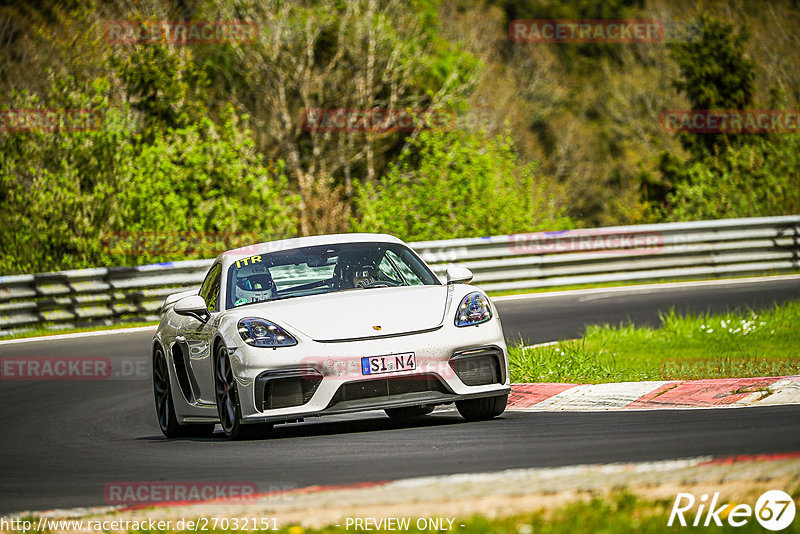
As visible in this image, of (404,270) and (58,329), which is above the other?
(404,270)

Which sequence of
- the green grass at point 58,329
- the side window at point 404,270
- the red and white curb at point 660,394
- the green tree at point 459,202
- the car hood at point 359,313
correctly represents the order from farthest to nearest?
the green tree at point 459,202
the green grass at point 58,329
the side window at point 404,270
the red and white curb at point 660,394
the car hood at point 359,313

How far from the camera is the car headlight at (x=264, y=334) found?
840 cm

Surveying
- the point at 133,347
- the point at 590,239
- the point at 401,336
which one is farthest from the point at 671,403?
the point at 590,239

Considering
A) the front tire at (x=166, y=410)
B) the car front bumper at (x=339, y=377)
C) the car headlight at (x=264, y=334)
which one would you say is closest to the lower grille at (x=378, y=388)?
the car front bumper at (x=339, y=377)

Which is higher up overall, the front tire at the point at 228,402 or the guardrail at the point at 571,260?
the front tire at the point at 228,402

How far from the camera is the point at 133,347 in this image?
17.1 meters

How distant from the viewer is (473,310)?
28.9 feet

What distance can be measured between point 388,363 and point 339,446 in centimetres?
64

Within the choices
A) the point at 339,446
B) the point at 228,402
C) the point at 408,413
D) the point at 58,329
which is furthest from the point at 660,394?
the point at 58,329

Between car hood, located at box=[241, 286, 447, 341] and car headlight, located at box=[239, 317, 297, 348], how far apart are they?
0.18 feet

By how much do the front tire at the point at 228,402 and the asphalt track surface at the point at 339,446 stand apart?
133 mm

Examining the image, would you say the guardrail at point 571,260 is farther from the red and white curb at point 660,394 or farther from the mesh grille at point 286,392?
the mesh grille at point 286,392

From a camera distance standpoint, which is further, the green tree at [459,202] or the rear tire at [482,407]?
the green tree at [459,202]

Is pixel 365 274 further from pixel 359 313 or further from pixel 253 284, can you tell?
pixel 359 313
